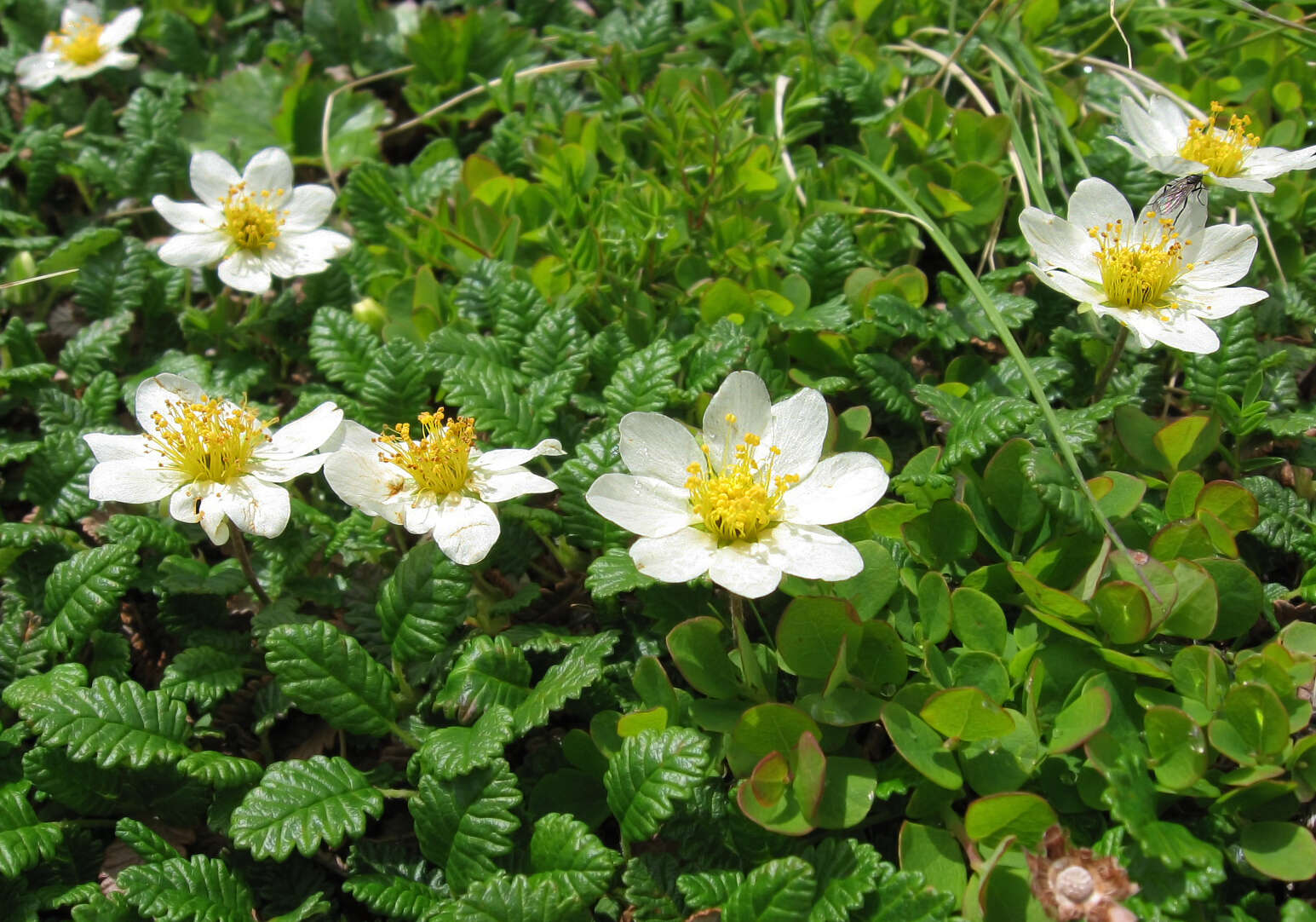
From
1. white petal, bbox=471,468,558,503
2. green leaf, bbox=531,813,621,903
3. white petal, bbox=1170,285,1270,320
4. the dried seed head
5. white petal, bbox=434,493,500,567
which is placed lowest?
green leaf, bbox=531,813,621,903

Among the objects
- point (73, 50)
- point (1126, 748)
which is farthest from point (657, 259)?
point (73, 50)

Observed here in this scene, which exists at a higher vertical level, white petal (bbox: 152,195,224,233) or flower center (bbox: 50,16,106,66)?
flower center (bbox: 50,16,106,66)

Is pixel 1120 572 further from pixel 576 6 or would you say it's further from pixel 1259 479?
pixel 576 6

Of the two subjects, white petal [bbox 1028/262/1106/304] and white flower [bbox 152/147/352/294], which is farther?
white flower [bbox 152/147/352/294]

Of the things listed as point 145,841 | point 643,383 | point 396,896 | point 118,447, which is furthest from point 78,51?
point 396,896

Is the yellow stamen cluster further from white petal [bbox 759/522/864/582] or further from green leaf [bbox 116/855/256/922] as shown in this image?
green leaf [bbox 116/855/256/922]

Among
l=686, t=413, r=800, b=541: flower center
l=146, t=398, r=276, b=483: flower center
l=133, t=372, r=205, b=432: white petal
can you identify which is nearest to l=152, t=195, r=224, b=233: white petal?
l=133, t=372, r=205, b=432: white petal

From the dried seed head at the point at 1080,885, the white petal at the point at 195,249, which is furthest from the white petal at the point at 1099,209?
the white petal at the point at 195,249

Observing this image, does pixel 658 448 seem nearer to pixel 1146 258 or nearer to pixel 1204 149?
pixel 1146 258
